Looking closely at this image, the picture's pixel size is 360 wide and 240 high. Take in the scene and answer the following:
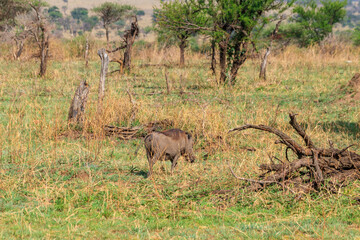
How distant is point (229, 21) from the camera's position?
12.6 meters

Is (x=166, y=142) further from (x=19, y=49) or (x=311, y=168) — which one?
(x=19, y=49)

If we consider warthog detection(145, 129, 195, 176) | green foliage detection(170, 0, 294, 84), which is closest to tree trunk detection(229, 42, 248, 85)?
green foliage detection(170, 0, 294, 84)

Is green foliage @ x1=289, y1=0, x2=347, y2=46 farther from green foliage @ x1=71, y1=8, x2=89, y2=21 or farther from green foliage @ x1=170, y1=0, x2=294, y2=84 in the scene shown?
green foliage @ x1=71, y1=8, x2=89, y2=21

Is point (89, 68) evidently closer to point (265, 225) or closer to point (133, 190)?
point (133, 190)

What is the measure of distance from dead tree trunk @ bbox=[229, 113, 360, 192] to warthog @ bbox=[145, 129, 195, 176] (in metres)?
0.93

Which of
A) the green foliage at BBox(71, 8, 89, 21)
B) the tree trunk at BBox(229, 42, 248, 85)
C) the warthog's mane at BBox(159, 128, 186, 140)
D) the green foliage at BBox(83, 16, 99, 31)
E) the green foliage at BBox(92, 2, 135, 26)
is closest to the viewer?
the warthog's mane at BBox(159, 128, 186, 140)

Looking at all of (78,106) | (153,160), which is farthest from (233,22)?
(153,160)

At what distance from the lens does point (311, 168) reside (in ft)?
15.3

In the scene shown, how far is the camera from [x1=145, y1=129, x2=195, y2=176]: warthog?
17.0 feet

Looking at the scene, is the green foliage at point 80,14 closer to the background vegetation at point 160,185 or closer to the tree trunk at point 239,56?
the tree trunk at point 239,56

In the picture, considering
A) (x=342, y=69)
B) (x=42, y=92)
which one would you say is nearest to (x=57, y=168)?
(x=42, y=92)

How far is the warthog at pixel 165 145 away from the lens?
5180 mm

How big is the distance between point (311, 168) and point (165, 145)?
1597mm

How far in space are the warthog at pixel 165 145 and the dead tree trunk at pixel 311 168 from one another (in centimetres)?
93
